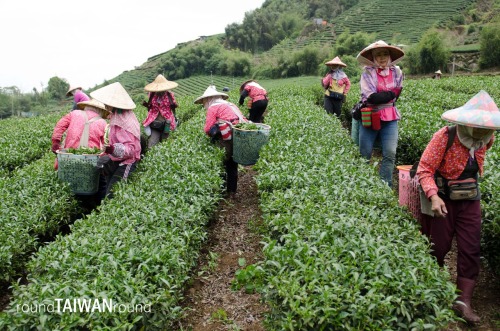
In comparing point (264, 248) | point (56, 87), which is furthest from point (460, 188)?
point (56, 87)

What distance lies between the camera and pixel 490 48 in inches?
1057

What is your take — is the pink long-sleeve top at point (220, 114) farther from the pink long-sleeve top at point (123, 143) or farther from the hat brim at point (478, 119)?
the hat brim at point (478, 119)

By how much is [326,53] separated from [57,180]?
39.3 m

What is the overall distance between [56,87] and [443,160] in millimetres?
80180

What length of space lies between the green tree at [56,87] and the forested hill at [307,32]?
1198 cm

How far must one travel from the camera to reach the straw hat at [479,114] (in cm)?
293

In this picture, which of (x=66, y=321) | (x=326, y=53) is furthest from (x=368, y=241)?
(x=326, y=53)

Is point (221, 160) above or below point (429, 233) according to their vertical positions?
above

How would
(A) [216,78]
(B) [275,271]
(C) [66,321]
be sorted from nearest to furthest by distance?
1. (C) [66,321]
2. (B) [275,271]
3. (A) [216,78]

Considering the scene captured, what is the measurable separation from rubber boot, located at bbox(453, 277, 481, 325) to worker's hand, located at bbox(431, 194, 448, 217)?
0.57 meters

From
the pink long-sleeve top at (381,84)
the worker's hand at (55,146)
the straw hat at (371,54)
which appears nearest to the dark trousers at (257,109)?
the straw hat at (371,54)

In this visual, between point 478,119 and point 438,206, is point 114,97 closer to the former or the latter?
point 438,206

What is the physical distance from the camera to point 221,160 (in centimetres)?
537

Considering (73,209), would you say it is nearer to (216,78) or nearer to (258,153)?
(258,153)
